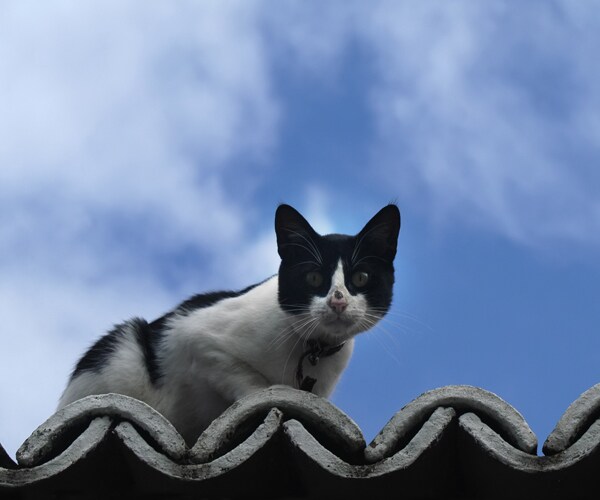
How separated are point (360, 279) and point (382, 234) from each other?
269 millimetres

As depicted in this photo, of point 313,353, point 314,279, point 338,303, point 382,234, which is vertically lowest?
point 313,353

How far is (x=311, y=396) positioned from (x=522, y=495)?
0.60m

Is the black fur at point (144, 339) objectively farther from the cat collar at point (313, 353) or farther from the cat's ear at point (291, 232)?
the cat collar at point (313, 353)

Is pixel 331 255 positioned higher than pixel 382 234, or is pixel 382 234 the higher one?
pixel 382 234

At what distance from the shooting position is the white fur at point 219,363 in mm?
3936

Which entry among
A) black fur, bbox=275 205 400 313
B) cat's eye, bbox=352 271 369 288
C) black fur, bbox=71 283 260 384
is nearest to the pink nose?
black fur, bbox=275 205 400 313

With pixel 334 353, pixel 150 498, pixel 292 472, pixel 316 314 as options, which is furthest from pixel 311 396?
pixel 334 353

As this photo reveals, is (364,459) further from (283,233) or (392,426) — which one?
(283,233)

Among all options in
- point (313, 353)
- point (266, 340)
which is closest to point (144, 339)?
point (266, 340)

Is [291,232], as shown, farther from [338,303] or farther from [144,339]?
[144,339]

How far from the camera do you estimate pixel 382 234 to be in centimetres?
416

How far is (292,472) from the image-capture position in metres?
2.69

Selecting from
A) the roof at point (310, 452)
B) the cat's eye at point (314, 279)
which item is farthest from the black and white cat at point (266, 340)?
the roof at point (310, 452)

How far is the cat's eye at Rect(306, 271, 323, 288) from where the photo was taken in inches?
154
